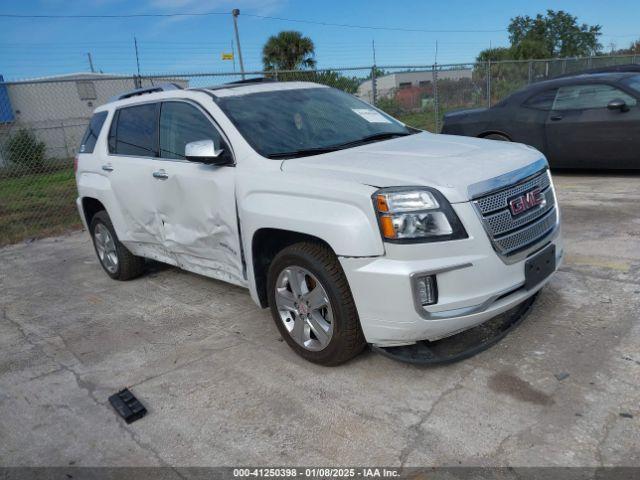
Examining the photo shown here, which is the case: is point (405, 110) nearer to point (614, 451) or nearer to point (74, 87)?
point (614, 451)

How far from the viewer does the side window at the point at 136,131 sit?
4664 mm

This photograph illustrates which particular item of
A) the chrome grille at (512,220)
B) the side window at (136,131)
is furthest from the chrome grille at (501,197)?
the side window at (136,131)

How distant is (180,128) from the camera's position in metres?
4.38

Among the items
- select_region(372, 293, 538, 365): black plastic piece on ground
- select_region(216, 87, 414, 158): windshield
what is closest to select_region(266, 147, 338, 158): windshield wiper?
select_region(216, 87, 414, 158): windshield

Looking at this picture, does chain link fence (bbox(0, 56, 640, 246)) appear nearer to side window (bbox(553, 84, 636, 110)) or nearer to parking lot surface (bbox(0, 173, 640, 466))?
side window (bbox(553, 84, 636, 110))

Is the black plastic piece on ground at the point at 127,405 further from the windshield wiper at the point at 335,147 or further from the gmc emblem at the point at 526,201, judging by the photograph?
the gmc emblem at the point at 526,201

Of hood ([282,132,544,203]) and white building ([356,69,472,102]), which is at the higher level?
white building ([356,69,472,102])

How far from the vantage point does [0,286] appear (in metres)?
6.04

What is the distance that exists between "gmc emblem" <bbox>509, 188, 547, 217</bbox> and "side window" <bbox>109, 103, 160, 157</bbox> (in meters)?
2.90

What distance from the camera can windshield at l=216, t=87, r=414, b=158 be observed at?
Answer: 3.80m

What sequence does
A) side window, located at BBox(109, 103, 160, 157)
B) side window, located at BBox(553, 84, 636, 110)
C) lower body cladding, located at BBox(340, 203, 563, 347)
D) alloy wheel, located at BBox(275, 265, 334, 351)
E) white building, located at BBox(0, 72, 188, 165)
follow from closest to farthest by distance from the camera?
1. lower body cladding, located at BBox(340, 203, 563, 347)
2. alloy wheel, located at BBox(275, 265, 334, 351)
3. side window, located at BBox(109, 103, 160, 157)
4. side window, located at BBox(553, 84, 636, 110)
5. white building, located at BBox(0, 72, 188, 165)

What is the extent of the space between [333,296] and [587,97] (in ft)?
22.0

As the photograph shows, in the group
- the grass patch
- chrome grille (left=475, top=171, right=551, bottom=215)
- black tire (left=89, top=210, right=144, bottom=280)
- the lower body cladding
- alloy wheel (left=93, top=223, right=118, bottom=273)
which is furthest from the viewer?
the grass patch

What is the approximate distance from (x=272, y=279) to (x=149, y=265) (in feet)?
10.2
